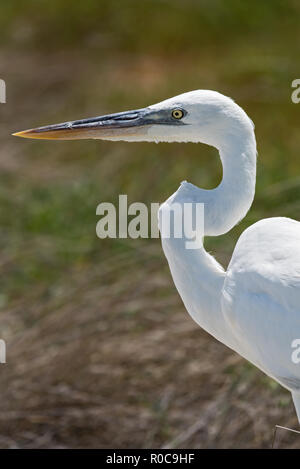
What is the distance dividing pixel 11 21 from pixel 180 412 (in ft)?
18.5

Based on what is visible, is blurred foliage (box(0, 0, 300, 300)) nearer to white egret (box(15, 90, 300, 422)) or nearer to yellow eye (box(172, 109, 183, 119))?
white egret (box(15, 90, 300, 422))

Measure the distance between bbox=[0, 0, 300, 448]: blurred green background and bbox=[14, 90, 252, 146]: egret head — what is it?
42.1 inches

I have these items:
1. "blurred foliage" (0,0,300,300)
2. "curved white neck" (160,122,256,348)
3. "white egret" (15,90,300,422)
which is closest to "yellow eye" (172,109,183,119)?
"white egret" (15,90,300,422)

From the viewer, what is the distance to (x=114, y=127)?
2389 mm

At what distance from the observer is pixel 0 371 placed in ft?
11.3

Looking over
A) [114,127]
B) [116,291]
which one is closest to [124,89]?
[116,291]

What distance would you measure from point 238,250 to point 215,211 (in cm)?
18

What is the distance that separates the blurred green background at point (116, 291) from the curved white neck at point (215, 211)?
0.75 metres

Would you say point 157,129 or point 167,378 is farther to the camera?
point 167,378

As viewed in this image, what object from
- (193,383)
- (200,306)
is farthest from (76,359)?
(200,306)
